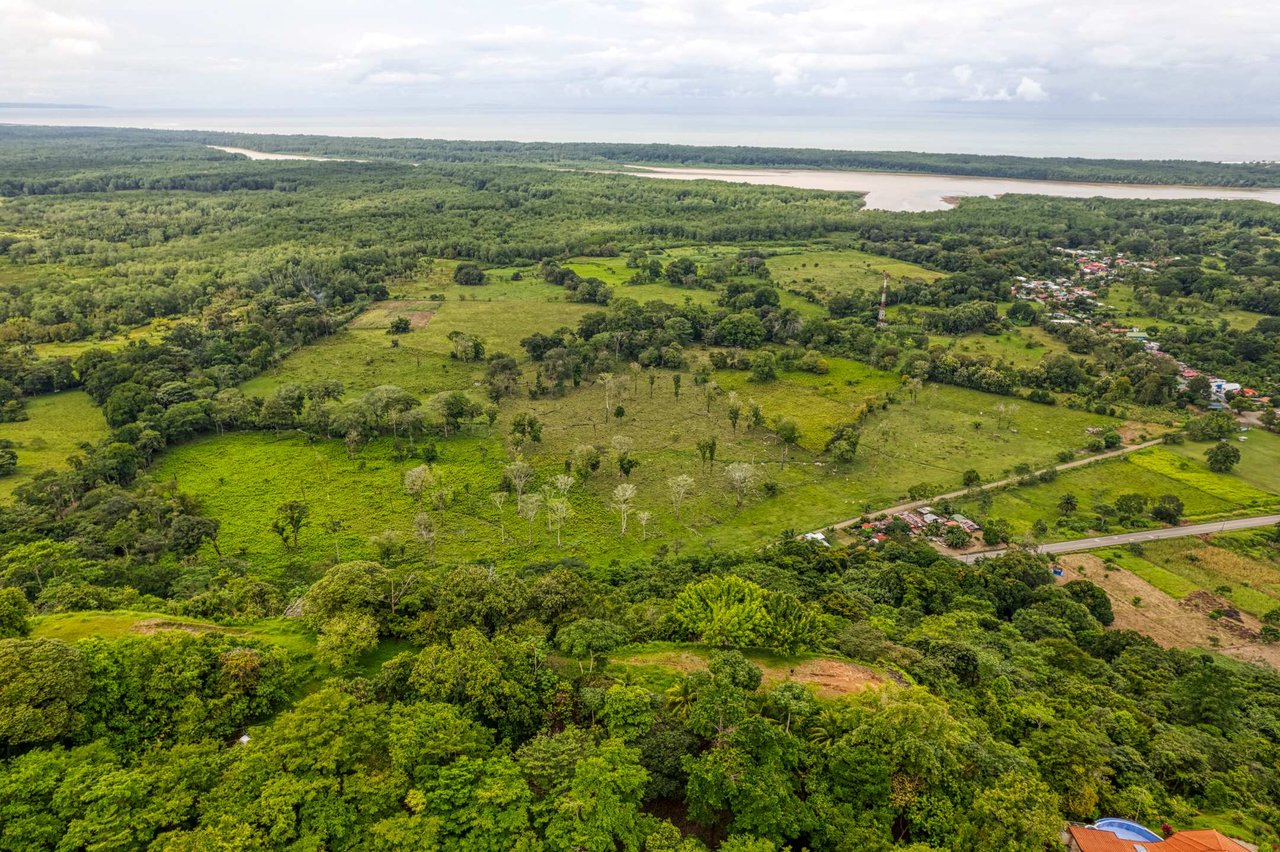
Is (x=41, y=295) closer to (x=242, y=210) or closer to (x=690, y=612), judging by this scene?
(x=242, y=210)

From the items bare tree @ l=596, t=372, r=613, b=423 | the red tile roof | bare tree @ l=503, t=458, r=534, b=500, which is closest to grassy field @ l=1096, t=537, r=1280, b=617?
the red tile roof

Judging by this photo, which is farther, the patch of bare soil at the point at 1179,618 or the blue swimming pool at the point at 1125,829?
the patch of bare soil at the point at 1179,618

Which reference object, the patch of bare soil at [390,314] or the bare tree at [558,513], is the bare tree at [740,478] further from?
the patch of bare soil at [390,314]

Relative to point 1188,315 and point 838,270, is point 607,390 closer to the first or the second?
point 838,270

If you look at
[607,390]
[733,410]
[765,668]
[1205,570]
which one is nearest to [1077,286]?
[1205,570]

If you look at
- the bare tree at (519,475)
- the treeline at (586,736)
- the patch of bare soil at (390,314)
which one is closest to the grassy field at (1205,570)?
the treeline at (586,736)

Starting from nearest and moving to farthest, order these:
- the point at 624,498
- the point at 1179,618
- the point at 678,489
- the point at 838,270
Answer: the point at 1179,618
the point at 624,498
the point at 678,489
the point at 838,270
